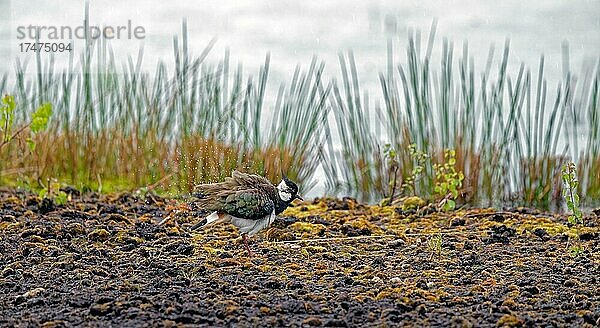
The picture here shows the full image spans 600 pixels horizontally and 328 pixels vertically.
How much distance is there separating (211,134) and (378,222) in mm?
1963

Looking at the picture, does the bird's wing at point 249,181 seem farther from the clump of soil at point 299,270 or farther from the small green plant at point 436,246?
the small green plant at point 436,246

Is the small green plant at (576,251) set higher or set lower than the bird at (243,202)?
lower

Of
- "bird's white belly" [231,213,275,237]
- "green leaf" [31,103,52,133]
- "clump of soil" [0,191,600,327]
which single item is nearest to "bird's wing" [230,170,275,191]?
"bird's white belly" [231,213,275,237]

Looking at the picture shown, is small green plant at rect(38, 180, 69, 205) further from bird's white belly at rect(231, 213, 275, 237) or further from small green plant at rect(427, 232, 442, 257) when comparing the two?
small green plant at rect(427, 232, 442, 257)

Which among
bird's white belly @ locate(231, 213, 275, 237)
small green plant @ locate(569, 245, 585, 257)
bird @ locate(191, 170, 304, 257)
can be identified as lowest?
small green plant @ locate(569, 245, 585, 257)

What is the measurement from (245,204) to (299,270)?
0.40m

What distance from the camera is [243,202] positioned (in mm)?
3809

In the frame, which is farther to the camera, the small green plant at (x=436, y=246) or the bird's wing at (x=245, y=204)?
the small green plant at (x=436, y=246)

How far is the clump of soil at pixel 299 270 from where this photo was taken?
3012 millimetres

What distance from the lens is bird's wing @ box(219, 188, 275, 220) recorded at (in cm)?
381

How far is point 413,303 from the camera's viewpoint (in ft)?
10.3

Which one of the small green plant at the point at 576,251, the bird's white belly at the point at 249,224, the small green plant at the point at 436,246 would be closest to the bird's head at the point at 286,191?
the bird's white belly at the point at 249,224

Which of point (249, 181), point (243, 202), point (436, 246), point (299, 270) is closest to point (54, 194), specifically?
point (249, 181)

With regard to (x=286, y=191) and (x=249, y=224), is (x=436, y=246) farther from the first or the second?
(x=249, y=224)
